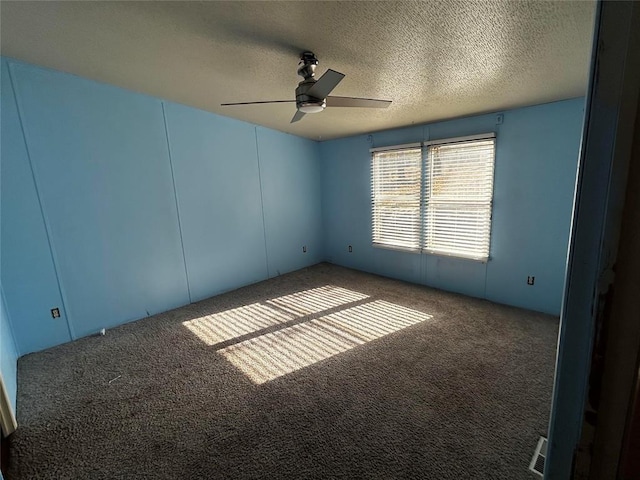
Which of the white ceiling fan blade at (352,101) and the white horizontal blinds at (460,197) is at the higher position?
the white ceiling fan blade at (352,101)

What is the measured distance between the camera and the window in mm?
3461

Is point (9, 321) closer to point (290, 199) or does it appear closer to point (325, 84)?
point (325, 84)

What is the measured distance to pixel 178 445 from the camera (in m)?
1.75

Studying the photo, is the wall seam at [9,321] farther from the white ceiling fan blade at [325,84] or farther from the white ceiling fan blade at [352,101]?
the white ceiling fan blade at [352,101]

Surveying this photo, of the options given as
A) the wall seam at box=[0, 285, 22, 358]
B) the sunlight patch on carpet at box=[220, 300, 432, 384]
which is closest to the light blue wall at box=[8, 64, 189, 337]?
the wall seam at box=[0, 285, 22, 358]

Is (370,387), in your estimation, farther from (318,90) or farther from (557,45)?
(557,45)

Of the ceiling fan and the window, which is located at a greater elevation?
the ceiling fan

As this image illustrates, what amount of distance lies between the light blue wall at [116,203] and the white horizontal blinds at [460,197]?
2.50m

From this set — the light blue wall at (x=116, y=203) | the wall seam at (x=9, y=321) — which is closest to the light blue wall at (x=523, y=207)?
the light blue wall at (x=116, y=203)

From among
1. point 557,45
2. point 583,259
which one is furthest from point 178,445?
point 557,45

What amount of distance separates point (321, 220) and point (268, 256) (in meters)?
1.38

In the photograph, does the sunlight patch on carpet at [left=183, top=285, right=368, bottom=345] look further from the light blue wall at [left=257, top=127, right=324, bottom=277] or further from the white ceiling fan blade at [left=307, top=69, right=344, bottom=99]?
the white ceiling fan blade at [left=307, top=69, right=344, bottom=99]

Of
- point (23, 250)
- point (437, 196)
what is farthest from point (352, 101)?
point (23, 250)

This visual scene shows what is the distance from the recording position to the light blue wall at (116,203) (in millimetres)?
2660
